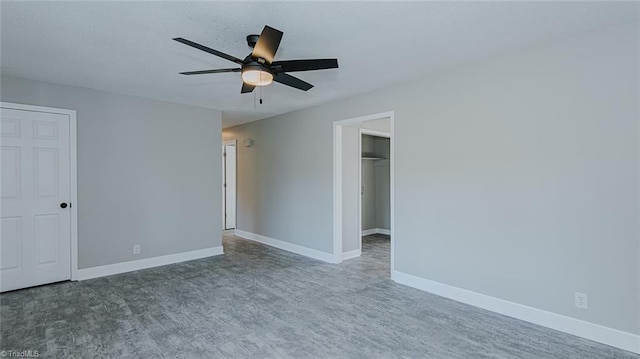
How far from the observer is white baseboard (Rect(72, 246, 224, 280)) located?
166 inches

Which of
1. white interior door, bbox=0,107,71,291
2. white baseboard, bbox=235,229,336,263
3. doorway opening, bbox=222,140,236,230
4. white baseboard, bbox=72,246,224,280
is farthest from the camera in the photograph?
doorway opening, bbox=222,140,236,230

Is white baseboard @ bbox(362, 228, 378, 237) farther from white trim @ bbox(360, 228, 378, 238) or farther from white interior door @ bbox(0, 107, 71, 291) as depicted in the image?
white interior door @ bbox(0, 107, 71, 291)

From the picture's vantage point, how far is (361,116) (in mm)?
4480

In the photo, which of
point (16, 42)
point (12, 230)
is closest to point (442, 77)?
point (16, 42)

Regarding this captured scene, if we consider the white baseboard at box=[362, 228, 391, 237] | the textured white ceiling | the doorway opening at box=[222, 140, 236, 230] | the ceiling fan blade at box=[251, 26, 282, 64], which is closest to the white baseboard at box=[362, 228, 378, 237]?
the white baseboard at box=[362, 228, 391, 237]

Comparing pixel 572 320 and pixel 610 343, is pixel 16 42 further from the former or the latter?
pixel 610 343

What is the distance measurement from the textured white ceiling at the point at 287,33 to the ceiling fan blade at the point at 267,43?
0.80 feet

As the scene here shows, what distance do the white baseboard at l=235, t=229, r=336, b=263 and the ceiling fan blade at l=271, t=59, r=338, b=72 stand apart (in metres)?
3.24

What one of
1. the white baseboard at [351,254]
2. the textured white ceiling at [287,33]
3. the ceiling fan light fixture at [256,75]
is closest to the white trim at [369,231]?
the white baseboard at [351,254]

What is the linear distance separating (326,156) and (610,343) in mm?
3724

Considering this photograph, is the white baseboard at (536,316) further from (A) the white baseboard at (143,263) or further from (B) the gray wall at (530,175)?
(A) the white baseboard at (143,263)

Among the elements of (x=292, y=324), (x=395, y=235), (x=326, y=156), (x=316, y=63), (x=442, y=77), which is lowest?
(x=292, y=324)

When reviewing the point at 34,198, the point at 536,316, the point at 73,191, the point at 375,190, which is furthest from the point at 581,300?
the point at 34,198

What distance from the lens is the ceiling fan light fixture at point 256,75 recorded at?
7.82 ft
